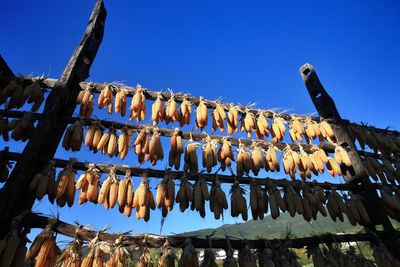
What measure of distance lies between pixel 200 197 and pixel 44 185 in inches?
88.9

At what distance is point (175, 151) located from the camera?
17.3 ft

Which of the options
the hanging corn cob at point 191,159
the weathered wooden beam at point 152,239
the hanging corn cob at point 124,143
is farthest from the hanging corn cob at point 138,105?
the weathered wooden beam at point 152,239

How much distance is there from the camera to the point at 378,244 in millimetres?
5359

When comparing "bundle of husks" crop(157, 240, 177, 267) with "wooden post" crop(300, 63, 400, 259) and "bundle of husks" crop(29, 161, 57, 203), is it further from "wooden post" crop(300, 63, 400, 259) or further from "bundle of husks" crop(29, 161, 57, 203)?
"wooden post" crop(300, 63, 400, 259)

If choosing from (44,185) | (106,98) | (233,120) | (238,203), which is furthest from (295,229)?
(44,185)

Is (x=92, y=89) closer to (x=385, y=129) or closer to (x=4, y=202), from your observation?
(x=4, y=202)

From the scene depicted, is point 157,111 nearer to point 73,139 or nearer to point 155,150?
point 155,150

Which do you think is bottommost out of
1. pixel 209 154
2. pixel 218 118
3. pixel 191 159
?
pixel 191 159

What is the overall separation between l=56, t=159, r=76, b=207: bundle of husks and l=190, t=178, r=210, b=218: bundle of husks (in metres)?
1.79

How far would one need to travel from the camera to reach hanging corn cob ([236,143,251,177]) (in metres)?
5.59

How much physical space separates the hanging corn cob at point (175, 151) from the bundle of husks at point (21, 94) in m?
2.53

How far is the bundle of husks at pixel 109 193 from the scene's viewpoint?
448 cm

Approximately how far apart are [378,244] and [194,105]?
4.22 meters

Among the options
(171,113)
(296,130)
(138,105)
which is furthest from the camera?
(296,130)
